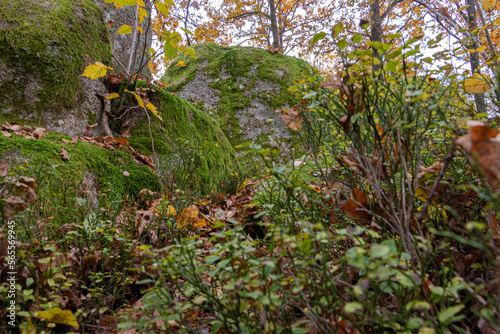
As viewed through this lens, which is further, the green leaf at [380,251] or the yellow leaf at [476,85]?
the yellow leaf at [476,85]

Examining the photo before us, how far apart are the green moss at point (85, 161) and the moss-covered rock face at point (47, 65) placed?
0.31 meters

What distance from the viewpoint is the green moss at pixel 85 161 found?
5.47 feet

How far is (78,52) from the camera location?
97.8 inches

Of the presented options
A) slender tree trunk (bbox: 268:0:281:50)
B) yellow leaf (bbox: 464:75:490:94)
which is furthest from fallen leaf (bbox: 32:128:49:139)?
slender tree trunk (bbox: 268:0:281:50)

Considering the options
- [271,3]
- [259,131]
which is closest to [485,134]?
[259,131]

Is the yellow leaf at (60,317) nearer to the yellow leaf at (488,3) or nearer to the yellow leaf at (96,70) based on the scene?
the yellow leaf at (96,70)

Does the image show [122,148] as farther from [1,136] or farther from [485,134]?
[485,134]

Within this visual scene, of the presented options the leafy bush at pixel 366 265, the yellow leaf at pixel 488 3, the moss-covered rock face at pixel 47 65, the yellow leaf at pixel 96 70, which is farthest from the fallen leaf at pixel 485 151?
the moss-covered rock face at pixel 47 65

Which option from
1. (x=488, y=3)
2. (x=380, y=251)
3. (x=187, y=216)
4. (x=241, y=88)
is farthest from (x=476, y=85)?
(x=241, y=88)

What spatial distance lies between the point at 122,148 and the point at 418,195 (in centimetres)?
240

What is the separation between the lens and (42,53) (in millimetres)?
2234

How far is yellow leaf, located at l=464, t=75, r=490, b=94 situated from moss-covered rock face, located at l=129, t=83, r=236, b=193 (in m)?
1.88

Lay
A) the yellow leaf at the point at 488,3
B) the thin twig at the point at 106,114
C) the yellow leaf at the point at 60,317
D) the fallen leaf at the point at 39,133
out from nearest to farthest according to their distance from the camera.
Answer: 1. the yellow leaf at the point at 60,317
2. the yellow leaf at the point at 488,3
3. the fallen leaf at the point at 39,133
4. the thin twig at the point at 106,114

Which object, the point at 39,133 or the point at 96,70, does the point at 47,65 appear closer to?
the point at 96,70
